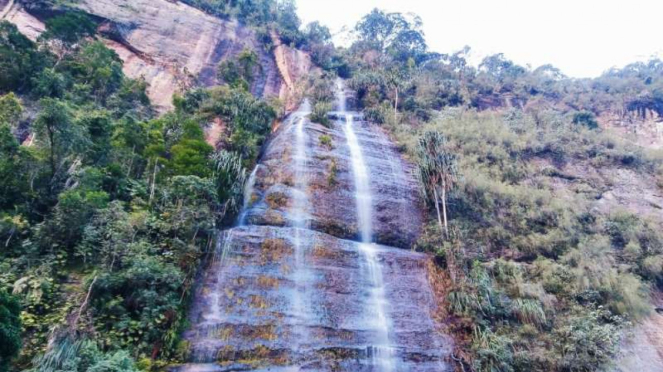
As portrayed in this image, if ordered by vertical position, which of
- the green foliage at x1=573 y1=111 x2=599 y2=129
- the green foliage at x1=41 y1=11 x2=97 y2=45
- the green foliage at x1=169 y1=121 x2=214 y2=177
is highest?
the green foliage at x1=41 y1=11 x2=97 y2=45

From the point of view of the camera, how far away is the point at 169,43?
1073 inches

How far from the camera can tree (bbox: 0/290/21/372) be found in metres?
6.82

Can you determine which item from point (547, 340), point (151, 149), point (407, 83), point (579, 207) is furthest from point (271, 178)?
point (407, 83)

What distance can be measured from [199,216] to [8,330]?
6.11 metres

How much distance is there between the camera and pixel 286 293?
12148 millimetres

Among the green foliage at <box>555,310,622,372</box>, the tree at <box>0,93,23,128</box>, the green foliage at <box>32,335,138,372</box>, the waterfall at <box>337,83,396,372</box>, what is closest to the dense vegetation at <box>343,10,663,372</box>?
the green foliage at <box>555,310,622,372</box>

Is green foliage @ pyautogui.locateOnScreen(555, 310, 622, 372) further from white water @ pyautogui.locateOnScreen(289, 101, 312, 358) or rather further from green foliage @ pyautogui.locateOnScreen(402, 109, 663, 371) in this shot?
white water @ pyautogui.locateOnScreen(289, 101, 312, 358)

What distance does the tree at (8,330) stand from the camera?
6.82 metres

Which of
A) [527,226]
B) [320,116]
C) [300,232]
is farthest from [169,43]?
[527,226]

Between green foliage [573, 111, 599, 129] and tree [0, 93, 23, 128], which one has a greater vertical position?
green foliage [573, 111, 599, 129]

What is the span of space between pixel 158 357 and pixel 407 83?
Result: 84.5 feet

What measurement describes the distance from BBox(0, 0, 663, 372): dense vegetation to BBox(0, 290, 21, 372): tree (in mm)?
32

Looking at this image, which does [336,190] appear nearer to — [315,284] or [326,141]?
[326,141]

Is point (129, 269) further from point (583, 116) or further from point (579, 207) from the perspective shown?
point (583, 116)
